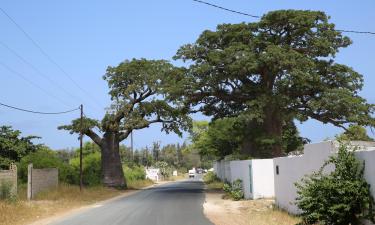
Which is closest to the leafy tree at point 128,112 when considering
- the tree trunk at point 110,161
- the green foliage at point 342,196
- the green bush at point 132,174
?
the tree trunk at point 110,161

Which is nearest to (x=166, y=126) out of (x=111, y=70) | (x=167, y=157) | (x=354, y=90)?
(x=111, y=70)

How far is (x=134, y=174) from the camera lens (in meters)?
72.8

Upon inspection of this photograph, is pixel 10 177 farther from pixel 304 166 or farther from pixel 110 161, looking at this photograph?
pixel 110 161

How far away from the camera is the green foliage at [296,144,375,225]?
1127cm

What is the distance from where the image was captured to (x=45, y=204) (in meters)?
28.5

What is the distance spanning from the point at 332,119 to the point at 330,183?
28.1 metres

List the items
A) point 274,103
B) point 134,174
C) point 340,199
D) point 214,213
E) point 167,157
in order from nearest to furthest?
point 340,199 < point 214,213 < point 274,103 < point 134,174 < point 167,157

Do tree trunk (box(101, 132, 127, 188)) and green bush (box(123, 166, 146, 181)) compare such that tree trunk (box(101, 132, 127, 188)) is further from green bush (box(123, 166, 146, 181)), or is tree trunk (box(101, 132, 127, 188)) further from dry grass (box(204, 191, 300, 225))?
dry grass (box(204, 191, 300, 225))

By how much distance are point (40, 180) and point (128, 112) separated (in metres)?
17.3

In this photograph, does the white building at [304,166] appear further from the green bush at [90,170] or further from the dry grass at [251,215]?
the green bush at [90,170]

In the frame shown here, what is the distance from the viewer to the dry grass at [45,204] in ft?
71.2

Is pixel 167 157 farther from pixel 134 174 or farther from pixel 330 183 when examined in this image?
pixel 330 183

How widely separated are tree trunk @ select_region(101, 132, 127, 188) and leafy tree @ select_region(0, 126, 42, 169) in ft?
26.9

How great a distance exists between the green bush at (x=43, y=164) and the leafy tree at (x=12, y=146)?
8.66 ft
